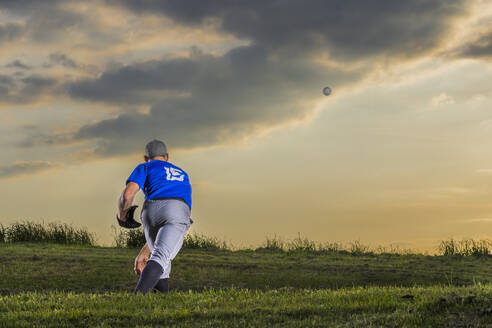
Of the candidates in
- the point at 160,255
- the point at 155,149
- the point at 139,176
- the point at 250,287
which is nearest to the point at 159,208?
the point at 139,176

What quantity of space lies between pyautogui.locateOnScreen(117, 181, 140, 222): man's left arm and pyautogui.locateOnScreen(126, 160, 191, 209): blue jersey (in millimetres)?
71

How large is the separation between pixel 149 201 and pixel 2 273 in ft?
20.4

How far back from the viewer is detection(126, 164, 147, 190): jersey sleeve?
7336mm

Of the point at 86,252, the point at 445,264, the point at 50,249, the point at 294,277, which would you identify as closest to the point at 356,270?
the point at 294,277

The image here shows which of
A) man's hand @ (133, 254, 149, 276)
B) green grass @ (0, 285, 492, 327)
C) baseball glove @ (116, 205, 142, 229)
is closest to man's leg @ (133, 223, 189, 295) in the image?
green grass @ (0, 285, 492, 327)

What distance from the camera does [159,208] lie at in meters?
7.42

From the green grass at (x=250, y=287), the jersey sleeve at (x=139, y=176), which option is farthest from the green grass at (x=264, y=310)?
the jersey sleeve at (x=139, y=176)

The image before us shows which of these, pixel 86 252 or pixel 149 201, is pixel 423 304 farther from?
pixel 86 252

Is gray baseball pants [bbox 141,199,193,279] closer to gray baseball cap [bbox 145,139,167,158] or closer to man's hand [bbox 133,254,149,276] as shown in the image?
man's hand [bbox 133,254,149,276]

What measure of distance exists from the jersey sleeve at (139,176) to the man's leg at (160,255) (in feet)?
2.03

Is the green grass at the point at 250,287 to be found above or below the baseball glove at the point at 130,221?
below

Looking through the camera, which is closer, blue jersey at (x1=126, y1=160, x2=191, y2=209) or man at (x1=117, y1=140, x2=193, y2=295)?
man at (x1=117, y1=140, x2=193, y2=295)

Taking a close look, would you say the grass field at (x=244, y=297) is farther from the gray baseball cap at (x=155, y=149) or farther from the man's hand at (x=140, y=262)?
the gray baseball cap at (x=155, y=149)

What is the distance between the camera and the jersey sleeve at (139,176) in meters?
7.34
